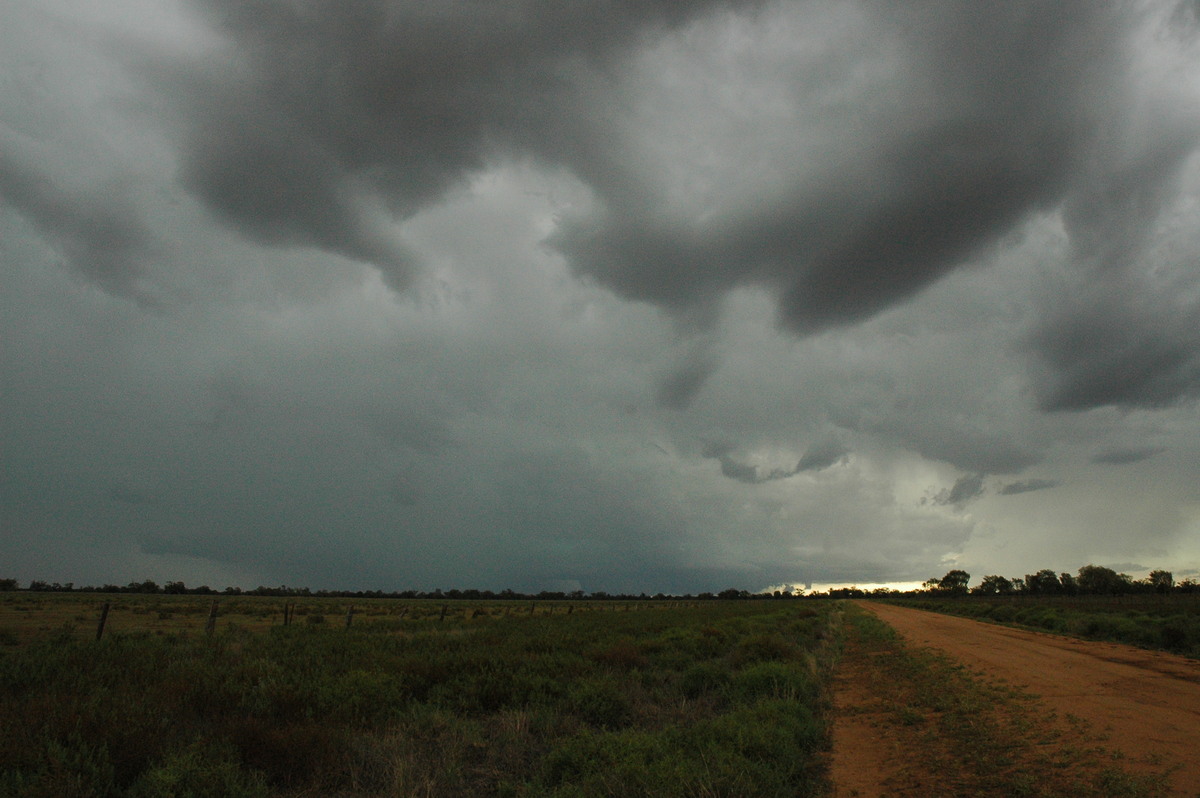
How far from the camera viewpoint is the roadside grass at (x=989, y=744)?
6882 mm

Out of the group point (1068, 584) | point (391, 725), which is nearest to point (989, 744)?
point (391, 725)

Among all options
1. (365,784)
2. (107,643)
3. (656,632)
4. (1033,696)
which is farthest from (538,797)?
(656,632)

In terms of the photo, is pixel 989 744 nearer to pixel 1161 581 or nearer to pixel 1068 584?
pixel 1161 581

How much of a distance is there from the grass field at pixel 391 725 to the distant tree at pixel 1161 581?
14256 cm

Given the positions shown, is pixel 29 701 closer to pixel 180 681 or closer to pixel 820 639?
pixel 180 681

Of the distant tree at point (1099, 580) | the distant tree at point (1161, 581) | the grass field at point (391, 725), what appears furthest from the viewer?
the distant tree at point (1099, 580)

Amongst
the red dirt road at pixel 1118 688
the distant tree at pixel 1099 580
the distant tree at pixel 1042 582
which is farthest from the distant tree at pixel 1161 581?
the red dirt road at pixel 1118 688

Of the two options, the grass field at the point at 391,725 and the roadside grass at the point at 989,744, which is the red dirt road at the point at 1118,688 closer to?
the roadside grass at the point at 989,744

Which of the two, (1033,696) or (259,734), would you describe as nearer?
(259,734)

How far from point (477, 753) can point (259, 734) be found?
2924 mm

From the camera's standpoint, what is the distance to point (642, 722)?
10.8m

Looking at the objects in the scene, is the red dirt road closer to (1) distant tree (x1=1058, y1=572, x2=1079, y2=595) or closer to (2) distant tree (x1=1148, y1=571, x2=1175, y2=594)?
(2) distant tree (x1=1148, y1=571, x2=1175, y2=594)

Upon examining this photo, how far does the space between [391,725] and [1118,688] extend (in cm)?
1582

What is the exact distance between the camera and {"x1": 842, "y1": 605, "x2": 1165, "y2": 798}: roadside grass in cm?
688
